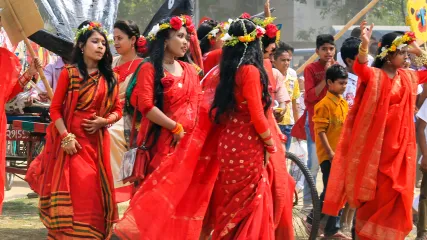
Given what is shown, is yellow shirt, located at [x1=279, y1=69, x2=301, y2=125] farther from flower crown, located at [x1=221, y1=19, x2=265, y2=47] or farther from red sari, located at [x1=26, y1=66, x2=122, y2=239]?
flower crown, located at [x1=221, y1=19, x2=265, y2=47]

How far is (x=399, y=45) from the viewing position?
7168 mm

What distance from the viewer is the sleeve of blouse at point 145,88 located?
6992 millimetres

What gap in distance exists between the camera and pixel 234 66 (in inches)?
254

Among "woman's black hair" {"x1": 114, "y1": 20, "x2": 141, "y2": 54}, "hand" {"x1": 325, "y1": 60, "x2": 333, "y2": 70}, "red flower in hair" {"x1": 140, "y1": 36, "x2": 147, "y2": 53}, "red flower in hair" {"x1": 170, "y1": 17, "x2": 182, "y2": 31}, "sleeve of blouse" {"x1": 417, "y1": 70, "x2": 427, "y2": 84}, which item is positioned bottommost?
"hand" {"x1": 325, "y1": 60, "x2": 333, "y2": 70}

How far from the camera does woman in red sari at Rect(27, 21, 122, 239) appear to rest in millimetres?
7113

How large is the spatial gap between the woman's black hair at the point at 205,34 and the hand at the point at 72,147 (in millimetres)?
1920

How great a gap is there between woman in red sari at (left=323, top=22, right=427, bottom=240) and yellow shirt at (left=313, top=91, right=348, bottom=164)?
38.3 inches

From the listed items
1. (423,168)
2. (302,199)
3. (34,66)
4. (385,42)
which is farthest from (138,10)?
(385,42)

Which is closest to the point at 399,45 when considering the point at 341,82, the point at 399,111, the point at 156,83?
the point at 399,111

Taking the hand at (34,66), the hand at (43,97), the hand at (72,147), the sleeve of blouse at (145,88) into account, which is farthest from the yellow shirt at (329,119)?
the hand at (43,97)

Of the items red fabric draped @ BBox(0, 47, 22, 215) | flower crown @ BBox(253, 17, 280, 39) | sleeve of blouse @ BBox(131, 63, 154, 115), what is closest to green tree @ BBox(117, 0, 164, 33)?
red fabric draped @ BBox(0, 47, 22, 215)

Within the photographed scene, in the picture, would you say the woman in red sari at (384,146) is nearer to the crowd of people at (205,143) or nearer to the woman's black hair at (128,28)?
the crowd of people at (205,143)

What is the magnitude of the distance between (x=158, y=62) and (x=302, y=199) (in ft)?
6.51

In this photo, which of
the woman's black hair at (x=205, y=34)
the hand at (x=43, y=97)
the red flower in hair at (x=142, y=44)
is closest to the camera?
the red flower in hair at (x=142, y=44)
